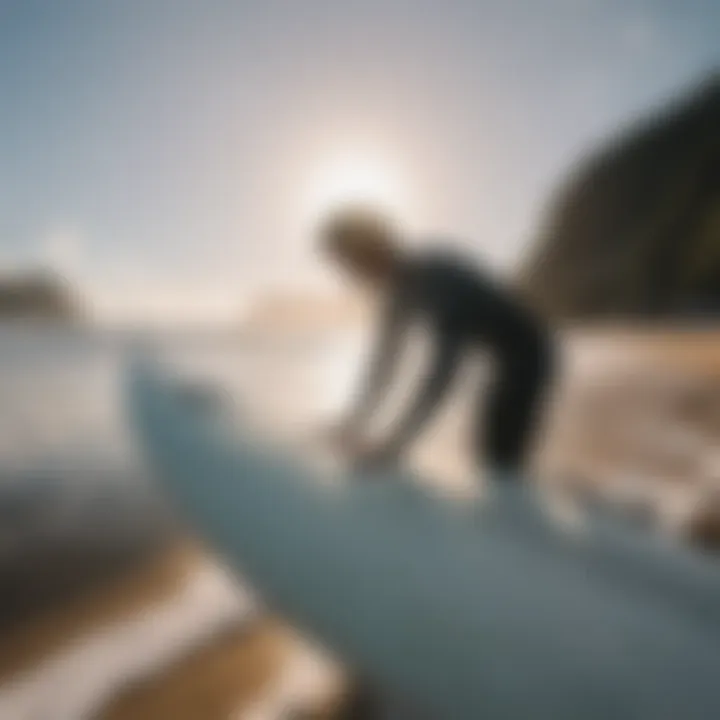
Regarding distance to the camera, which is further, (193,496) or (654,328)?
(654,328)

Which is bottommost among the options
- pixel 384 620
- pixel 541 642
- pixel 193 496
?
pixel 541 642

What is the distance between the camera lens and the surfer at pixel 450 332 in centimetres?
107

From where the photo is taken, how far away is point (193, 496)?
5.04 feet

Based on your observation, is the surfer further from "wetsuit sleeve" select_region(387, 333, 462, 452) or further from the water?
the water

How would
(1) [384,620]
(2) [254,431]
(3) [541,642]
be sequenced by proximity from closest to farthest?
(3) [541,642] → (1) [384,620] → (2) [254,431]

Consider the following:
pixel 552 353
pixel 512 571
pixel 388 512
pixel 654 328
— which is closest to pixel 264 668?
pixel 388 512

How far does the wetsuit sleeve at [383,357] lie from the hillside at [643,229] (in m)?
0.44

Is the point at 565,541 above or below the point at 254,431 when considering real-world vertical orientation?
below

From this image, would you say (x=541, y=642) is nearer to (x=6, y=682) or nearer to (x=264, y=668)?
(x=264, y=668)

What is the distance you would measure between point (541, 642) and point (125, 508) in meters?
1.55

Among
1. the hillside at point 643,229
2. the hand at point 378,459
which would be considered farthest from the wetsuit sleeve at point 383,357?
the hillside at point 643,229

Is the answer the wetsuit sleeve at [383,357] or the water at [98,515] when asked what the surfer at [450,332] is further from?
the water at [98,515]

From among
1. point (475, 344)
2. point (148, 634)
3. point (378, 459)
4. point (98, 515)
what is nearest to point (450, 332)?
point (475, 344)

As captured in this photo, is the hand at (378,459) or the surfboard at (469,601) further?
the hand at (378,459)
